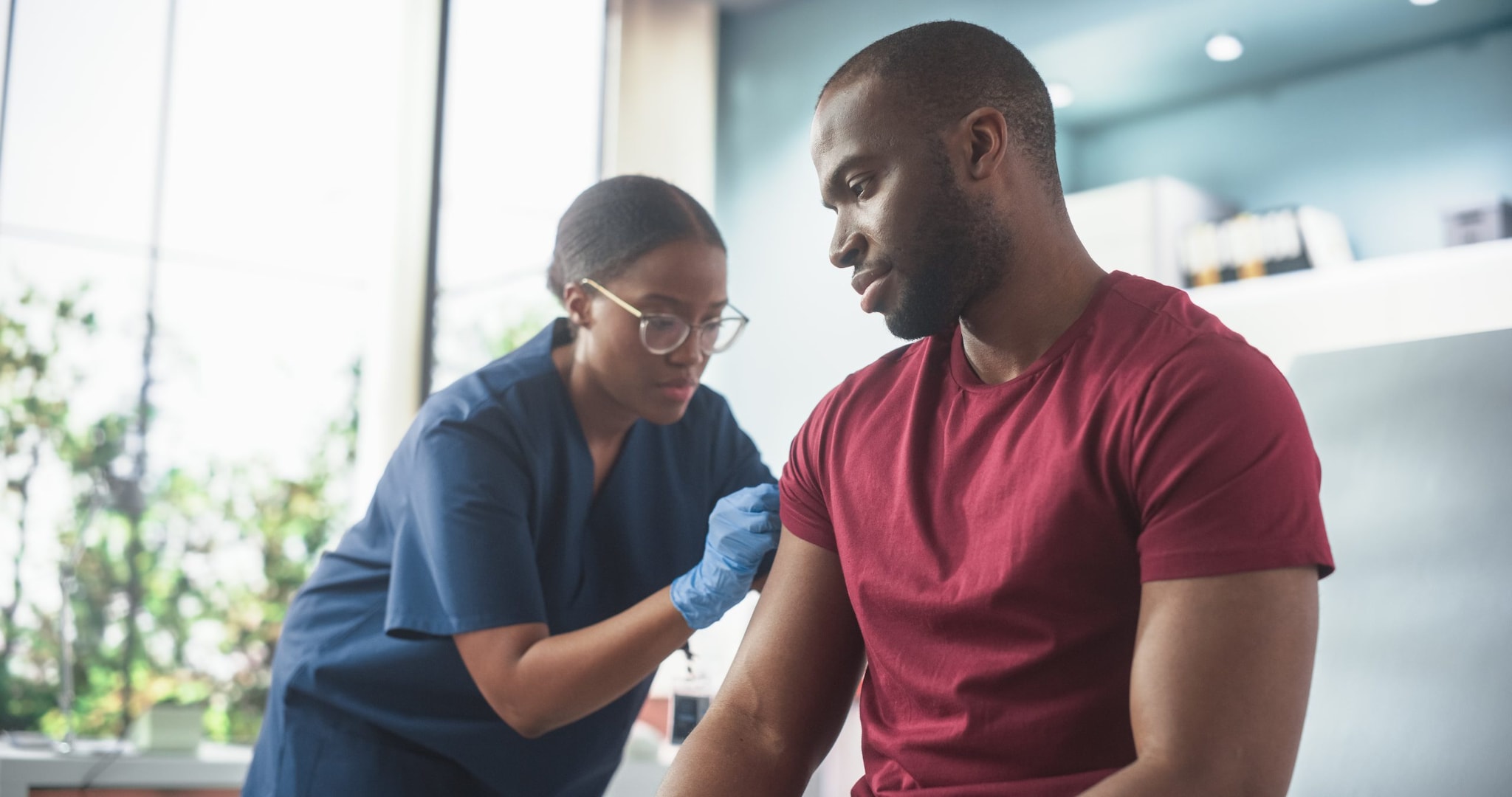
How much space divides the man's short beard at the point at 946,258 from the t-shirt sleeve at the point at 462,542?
605mm

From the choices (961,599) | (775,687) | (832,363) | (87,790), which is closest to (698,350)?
(775,687)

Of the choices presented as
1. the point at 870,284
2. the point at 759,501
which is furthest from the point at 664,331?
the point at 870,284

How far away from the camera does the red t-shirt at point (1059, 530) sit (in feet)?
2.85

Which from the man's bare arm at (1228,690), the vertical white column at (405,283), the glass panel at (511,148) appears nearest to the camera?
the man's bare arm at (1228,690)

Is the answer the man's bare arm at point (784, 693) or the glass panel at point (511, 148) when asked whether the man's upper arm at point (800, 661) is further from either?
the glass panel at point (511, 148)

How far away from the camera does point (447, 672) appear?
153 centimetres

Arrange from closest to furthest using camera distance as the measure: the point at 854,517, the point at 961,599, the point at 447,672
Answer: the point at 961,599
the point at 854,517
the point at 447,672

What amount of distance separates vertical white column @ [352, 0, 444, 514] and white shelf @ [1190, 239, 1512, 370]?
2362 millimetres

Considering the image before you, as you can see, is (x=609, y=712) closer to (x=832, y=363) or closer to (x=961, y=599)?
(x=961, y=599)

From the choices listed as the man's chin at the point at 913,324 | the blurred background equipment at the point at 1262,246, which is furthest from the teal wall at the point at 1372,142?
the man's chin at the point at 913,324

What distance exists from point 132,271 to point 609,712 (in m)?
3.19

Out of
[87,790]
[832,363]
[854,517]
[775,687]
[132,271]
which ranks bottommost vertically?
[87,790]

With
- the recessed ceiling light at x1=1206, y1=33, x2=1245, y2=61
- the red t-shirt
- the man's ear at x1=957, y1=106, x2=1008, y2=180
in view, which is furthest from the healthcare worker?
the recessed ceiling light at x1=1206, y1=33, x2=1245, y2=61

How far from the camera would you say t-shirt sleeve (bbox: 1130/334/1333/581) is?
A: 0.84 meters
